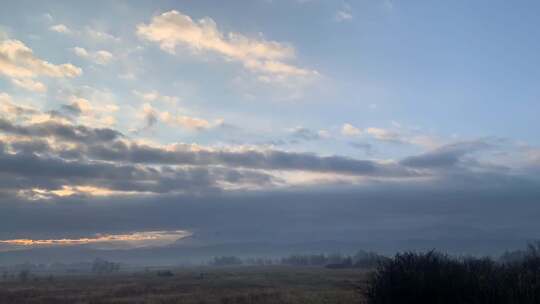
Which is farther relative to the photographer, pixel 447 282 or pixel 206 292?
pixel 206 292

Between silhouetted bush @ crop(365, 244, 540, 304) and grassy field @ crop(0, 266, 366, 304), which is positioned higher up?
silhouetted bush @ crop(365, 244, 540, 304)

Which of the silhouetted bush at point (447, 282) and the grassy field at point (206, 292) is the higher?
the silhouetted bush at point (447, 282)

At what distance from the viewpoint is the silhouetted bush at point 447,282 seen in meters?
20.5

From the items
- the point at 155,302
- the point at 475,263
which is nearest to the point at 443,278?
the point at 475,263

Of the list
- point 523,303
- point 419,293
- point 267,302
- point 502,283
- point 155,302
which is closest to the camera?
point 523,303

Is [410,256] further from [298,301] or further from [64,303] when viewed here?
[64,303]

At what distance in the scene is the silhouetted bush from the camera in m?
20.5

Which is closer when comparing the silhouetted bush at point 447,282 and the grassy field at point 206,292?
the silhouetted bush at point 447,282

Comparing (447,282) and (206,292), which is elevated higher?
(447,282)

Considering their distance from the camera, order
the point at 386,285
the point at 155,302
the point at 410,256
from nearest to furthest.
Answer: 1. the point at 386,285
2. the point at 410,256
3. the point at 155,302

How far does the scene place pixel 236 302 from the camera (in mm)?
42000

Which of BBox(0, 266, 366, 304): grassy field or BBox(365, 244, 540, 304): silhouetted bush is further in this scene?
BBox(0, 266, 366, 304): grassy field

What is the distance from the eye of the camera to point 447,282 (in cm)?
2298

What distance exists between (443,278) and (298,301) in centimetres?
2048
